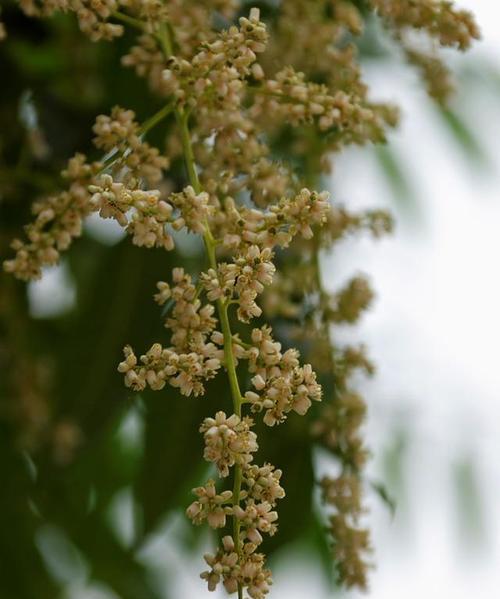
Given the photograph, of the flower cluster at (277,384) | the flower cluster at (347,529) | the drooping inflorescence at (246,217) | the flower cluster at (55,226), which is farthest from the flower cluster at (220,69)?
the flower cluster at (347,529)

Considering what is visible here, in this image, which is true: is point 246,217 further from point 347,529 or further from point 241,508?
point 347,529

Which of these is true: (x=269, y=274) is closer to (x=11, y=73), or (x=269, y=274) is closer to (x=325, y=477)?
(x=325, y=477)

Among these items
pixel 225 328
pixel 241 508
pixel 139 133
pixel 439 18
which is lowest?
pixel 241 508

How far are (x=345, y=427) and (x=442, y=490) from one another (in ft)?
2.84

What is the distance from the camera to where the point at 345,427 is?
107 centimetres

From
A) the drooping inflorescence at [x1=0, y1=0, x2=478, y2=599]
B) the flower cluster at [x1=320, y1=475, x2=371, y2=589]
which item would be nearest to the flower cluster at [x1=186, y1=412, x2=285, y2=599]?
the drooping inflorescence at [x1=0, y1=0, x2=478, y2=599]

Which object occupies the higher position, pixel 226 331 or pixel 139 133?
pixel 139 133

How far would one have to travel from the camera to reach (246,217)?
83 centimetres

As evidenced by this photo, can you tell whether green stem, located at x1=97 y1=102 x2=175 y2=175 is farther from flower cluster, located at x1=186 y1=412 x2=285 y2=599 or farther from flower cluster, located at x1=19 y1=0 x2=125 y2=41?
flower cluster, located at x1=186 y1=412 x2=285 y2=599

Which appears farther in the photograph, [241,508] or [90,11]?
[90,11]

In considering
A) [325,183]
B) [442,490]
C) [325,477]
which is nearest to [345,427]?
[325,477]

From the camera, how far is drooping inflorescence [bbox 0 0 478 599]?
2.54ft

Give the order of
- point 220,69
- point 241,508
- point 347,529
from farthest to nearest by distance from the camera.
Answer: point 347,529
point 220,69
point 241,508

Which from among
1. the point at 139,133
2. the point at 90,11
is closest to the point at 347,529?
the point at 139,133
